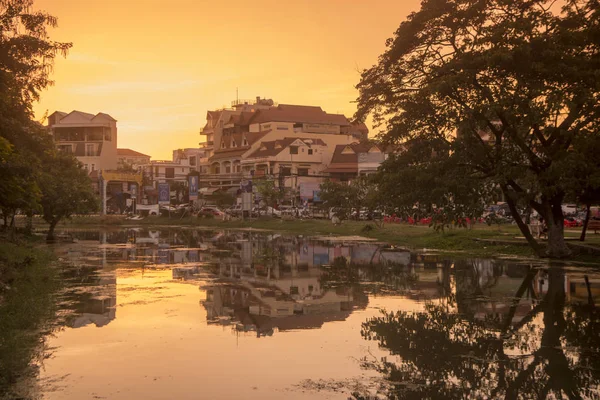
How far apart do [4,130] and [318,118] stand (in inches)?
3898

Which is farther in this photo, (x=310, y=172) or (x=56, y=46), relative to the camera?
(x=310, y=172)

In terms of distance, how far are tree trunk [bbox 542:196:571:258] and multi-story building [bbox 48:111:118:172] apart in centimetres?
9938

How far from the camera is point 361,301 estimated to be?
824 inches

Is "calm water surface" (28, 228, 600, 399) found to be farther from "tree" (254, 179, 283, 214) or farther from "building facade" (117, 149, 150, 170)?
"building facade" (117, 149, 150, 170)

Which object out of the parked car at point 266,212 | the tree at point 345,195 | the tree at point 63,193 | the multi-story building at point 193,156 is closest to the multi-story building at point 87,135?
the multi-story building at point 193,156

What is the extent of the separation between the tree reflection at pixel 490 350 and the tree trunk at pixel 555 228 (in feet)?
43.0

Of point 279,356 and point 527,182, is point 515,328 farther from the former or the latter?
point 527,182

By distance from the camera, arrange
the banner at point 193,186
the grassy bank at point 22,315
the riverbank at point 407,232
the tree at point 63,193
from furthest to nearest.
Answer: the banner at point 193,186 < the tree at point 63,193 < the riverbank at point 407,232 < the grassy bank at point 22,315

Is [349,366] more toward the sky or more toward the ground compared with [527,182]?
more toward the ground

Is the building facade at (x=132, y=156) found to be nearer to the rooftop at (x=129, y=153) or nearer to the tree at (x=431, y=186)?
the rooftop at (x=129, y=153)

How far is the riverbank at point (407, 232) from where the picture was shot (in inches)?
1548

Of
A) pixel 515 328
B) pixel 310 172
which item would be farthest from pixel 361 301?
pixel 310 172

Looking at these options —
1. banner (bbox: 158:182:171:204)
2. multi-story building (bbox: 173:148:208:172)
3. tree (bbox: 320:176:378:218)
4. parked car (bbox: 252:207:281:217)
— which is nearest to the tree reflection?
tree (bbox: 320:176:378:218)

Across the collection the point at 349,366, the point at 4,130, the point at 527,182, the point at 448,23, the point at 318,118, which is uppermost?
the point at 318,118
